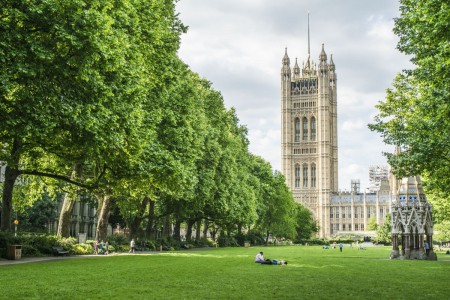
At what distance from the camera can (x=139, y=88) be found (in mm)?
26781

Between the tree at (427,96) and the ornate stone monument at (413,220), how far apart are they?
7929 millimetres

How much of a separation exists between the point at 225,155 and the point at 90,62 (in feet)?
110

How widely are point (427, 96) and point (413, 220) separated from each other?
18.2m

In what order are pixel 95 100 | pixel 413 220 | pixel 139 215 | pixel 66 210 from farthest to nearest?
pixel 139 215
pixel 413 220
pixel 66 210
pixel 95 100

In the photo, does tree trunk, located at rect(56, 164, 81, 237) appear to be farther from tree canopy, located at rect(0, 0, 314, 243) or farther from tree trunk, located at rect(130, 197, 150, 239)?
tree trunk, located at rect(130, 197, 150, 239)

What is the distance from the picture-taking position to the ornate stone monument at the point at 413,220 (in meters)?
39.8

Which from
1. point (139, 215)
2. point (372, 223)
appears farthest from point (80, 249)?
point (372, 223)

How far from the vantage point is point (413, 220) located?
39.9m

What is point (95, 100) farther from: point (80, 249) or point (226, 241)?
point (226, 241)

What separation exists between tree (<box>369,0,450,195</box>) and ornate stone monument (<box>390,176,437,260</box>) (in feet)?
26.0

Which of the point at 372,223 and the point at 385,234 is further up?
the point at 372,223

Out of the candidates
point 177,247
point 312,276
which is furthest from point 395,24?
point 177,247

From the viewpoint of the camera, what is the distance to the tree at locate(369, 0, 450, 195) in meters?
21.5

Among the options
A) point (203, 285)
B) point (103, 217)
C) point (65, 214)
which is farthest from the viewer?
point (103, 217)
